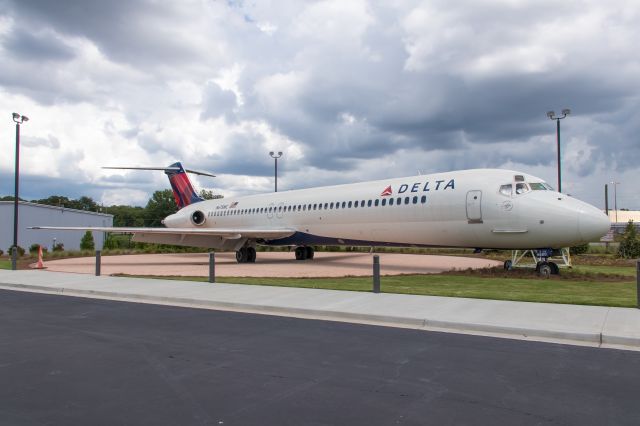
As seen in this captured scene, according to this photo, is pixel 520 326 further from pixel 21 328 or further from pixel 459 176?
pixel 459 176

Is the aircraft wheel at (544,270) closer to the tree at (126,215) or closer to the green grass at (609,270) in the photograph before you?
the green grass at (609,270)

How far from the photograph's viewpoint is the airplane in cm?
1510

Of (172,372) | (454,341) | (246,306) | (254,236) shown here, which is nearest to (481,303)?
(454,341)

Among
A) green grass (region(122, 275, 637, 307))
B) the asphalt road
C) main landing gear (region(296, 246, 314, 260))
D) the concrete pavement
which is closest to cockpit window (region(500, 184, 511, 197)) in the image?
green grass (region(122, 275, 637, 307))

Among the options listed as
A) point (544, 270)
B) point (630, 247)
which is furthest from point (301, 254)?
point (630, 247)

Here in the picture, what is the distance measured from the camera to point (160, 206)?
4444 inches

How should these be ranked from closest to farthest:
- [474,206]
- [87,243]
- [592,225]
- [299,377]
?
1. [299,377]
2. [592,225]
3. [474,206]
4. [87,243]

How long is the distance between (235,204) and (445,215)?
15.0 m

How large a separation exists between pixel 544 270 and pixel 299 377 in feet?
40.6

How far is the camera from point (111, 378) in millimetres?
5547

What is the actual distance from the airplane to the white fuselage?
0.03m

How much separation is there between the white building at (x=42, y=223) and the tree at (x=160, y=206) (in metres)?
60.8

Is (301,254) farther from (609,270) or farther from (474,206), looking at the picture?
(609,270)

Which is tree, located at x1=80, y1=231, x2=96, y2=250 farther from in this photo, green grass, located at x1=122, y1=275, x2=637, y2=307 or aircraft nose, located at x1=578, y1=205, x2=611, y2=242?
aircraft nose, located at x1=578, y1=205, x2=611, y2=242
